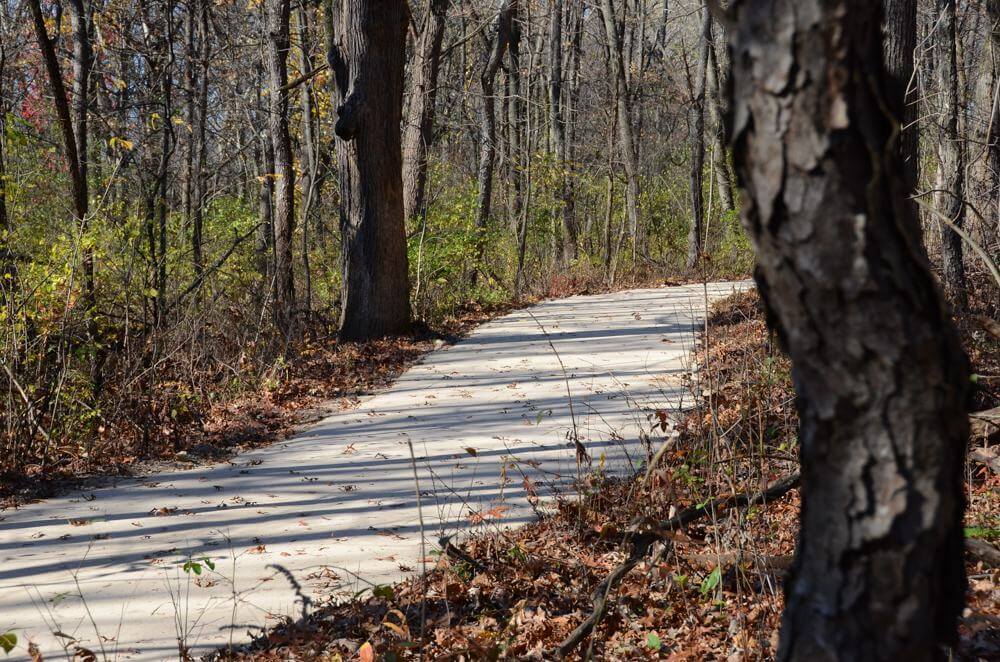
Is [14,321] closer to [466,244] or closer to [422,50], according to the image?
[466,244]

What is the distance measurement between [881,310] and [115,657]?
333 centimetres

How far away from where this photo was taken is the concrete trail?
4.06 metres

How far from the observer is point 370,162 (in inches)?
418

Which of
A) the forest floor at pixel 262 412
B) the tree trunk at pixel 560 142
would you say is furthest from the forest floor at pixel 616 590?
the tree trunk at pixel 560 142

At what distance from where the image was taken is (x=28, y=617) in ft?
13.2

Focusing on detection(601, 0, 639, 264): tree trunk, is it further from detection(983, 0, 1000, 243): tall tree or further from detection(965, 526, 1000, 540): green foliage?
detection(965, 526, 1000, 540): green foliage

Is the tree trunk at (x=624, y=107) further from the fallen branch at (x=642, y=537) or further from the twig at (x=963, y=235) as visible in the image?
the fallen branch at (x=642, y=537)

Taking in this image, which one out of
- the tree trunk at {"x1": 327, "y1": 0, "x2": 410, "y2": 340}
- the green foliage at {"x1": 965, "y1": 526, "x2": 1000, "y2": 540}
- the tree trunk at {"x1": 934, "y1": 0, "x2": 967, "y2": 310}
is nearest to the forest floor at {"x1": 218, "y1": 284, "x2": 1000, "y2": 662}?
the green foliage at {"x1": 965, "y1": 526, "x2": 1000, "y2": 540}

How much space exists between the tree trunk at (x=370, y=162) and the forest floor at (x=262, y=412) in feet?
1.71

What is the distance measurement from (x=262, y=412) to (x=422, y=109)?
7.44 metres

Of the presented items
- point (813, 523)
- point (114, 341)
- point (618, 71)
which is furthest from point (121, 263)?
point (618, 71)

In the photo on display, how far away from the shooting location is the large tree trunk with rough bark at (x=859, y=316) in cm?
171

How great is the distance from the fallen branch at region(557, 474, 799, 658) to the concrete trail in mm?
1217

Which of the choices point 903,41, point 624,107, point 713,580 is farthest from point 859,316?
point 624,107
